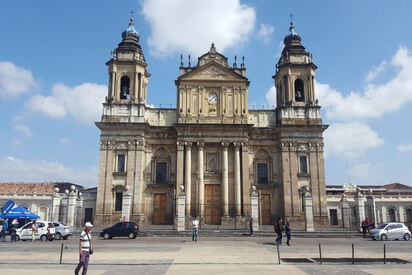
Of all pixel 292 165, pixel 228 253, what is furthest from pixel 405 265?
pixel 292 165

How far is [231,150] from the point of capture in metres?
34.4

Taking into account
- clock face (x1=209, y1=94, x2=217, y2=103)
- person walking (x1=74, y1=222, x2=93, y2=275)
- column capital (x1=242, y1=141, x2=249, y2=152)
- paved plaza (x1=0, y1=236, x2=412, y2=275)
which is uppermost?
clock face (x1=209, y1=94, x2=217, y2=103)

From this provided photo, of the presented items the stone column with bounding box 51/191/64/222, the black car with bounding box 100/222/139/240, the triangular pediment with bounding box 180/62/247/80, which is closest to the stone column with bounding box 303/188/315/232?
the black car with bounding box 100/222/139/240

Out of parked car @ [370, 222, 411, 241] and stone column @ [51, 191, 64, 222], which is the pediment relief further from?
parked car @ [370, 222, 411, 241]

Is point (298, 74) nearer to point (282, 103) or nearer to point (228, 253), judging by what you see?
point (282, 103)

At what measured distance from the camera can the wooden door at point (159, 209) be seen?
3381cm

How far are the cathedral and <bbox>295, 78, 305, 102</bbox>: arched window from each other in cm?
14

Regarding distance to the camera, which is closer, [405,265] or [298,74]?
[405,265]

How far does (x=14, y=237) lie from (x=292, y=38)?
108 ft

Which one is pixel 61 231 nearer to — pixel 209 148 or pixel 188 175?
pixel 188 175

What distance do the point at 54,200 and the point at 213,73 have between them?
19.9 meters

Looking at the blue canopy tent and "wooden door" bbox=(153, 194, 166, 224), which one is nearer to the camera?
the blue canopy tent

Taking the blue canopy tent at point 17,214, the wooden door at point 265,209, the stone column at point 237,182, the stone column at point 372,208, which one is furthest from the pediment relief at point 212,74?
the blue canopy tent at point 17,214

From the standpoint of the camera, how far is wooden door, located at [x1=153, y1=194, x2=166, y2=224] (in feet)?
111
